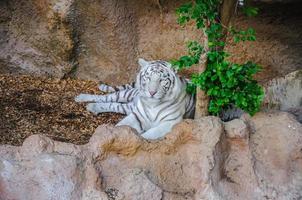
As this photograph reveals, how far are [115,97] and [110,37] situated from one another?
1.58ft

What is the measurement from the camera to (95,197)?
3.04 metres

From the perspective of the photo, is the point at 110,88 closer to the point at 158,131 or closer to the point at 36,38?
the point at 36,38

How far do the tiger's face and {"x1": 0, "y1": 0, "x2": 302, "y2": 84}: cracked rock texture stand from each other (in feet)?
1.53

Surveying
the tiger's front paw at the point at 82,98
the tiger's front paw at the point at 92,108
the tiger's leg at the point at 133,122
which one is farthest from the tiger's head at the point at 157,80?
the tiger's front paw at the point at 82,98

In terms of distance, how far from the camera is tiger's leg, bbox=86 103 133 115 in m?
4.31

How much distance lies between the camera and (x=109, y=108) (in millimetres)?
4406

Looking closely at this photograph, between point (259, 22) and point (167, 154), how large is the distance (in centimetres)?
148

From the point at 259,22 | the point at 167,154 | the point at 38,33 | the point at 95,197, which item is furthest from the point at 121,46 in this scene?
the point at 95,197

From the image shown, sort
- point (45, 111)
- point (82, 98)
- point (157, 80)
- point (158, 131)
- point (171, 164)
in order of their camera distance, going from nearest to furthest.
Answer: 1. point (171, 164)
2. point (158, 131)
3. point (157, 80)
4. point (45, 111)
5. point (82, 98)

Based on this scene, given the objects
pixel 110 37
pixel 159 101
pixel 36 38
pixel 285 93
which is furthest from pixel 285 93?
pixel 36 38

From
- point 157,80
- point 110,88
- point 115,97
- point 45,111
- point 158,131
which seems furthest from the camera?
point 110,88

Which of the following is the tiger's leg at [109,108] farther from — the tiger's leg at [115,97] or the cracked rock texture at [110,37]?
the cracked rock texture at [110,37]

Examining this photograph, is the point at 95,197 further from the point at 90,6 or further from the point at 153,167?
the point at 90,6

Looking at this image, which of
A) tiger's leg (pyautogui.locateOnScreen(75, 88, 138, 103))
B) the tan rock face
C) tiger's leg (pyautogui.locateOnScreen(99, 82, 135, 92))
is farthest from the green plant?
the tan rock face
